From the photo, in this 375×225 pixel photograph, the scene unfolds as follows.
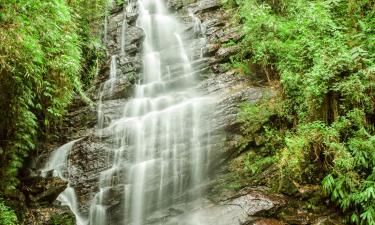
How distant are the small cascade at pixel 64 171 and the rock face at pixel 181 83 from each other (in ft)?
0.36

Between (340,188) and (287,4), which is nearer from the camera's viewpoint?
(340,188)

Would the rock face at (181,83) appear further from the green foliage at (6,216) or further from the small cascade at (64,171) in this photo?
the green foliage at (6,216)

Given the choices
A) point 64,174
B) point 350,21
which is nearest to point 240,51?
point 350,21

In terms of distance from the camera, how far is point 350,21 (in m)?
8.19

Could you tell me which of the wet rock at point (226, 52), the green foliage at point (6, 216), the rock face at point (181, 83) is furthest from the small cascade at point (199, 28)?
the green foliage at point (6, 216)

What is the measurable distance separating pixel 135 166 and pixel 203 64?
4.31m

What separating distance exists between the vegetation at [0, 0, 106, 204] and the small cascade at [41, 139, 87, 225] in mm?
554

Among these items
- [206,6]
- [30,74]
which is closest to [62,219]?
Result: [30,74]

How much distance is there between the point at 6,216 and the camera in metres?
5.96

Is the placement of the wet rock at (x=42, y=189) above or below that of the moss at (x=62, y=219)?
above

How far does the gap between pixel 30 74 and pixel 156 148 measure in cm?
324

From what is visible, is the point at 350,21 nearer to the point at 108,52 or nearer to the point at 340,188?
the point at 340,188

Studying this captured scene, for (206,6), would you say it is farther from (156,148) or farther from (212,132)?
(156,148)

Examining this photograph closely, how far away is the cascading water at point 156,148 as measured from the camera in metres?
7.58
